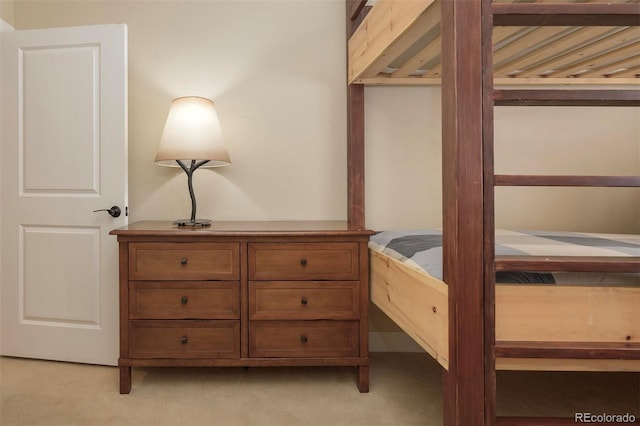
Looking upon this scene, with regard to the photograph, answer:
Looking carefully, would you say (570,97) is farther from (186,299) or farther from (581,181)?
(186,299)

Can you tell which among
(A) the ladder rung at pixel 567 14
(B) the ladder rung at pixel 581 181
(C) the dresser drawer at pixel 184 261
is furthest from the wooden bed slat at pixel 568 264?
(C) the dresser drawer at pixel 184 261

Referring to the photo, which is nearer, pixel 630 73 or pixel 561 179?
pixel 561 179

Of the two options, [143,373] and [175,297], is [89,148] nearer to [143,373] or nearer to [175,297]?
[175,297]

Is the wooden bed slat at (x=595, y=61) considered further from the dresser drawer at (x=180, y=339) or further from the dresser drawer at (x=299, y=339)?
the dresser drawer at (x=180, y=339)

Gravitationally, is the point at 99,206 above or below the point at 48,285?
above

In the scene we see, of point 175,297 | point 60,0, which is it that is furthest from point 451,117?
point 60,0

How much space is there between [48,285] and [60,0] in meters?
1.69

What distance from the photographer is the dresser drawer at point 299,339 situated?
213 centimetres

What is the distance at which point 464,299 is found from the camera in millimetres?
1276

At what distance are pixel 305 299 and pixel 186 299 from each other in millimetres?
552

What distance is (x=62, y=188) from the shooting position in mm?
2500

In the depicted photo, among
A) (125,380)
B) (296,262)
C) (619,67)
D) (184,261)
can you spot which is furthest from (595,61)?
(125,380)

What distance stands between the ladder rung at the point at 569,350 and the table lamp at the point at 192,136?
1610mm

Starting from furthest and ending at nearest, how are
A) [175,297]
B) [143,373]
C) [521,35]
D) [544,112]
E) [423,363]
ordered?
[544,112]
[423,363]
[143,373]
[175,297]
[521,35]
